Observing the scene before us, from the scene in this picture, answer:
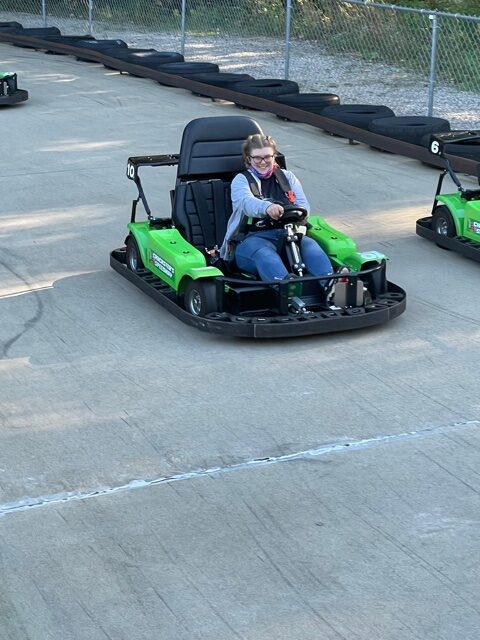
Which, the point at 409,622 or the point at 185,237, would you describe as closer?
the point at 409,622

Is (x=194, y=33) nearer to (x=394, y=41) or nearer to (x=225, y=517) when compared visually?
(x=394, y=41)

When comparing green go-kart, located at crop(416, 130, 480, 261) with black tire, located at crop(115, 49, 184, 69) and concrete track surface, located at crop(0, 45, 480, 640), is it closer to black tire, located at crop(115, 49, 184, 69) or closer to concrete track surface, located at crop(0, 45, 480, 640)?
concrete track surface, located at crop(0, 45, 480, 640)

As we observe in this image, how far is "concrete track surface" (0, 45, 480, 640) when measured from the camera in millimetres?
4316

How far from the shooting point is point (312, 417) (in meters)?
5.91

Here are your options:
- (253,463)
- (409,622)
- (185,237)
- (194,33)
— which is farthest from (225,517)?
(194,33)

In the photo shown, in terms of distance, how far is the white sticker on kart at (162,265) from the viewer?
7340 millimetres

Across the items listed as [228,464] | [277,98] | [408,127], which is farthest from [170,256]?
[277,98]

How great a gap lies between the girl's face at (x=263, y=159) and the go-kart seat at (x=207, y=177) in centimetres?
44

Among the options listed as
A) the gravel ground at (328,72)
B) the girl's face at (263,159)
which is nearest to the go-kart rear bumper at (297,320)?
the girl's face at (263,159)

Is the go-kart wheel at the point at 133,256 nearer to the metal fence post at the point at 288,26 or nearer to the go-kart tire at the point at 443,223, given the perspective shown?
the go-kart tire at the point at 443,223

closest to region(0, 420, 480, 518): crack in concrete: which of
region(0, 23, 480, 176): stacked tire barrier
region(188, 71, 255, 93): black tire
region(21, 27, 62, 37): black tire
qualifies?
region(0, 23, 480, 176): stacked tire barrier

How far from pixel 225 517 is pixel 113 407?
1286mm

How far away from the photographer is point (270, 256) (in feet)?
23.4

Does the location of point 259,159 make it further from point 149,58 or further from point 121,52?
point 121,52
